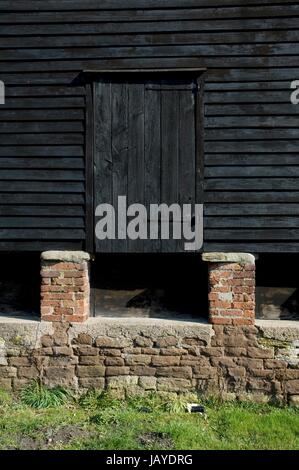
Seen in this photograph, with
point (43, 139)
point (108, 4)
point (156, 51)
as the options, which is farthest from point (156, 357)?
point (108, 4)

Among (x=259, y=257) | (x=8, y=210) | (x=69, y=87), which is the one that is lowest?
(x=259, y=257)

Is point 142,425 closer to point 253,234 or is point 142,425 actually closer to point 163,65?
point 253,234

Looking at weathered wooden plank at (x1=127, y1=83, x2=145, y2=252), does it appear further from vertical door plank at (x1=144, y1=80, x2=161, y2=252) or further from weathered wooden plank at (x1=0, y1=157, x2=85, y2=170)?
weathered wooden plank at (x1=0, y1=157, x2=85, y2=170)

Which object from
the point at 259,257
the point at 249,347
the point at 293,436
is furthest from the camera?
the point at 259,257

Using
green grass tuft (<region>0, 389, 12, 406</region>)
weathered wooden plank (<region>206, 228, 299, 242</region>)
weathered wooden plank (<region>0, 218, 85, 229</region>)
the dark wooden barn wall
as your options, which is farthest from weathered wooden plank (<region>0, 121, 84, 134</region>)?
green grass tuft (<region>0, 389, 12, 406</region>)

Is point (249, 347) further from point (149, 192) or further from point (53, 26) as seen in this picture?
point (53, 26)

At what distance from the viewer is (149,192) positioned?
5109 millimetres

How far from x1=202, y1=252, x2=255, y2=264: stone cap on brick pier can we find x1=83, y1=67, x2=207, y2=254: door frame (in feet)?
2.05

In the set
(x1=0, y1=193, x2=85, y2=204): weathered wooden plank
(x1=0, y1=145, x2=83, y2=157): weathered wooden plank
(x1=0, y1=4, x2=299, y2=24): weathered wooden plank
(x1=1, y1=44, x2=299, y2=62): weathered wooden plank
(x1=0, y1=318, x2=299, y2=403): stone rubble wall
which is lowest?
(x1=0, y1=318, x2=299, y2=403): stone rubble wall

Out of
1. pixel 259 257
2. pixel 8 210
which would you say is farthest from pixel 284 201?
pixel 8 210

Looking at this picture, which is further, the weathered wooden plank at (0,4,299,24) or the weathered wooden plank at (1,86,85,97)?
the weathered wooden plank at (1,86,85,97)

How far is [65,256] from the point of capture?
512cm

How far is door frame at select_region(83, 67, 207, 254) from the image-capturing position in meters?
5.04

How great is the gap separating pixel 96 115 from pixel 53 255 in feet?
5.26
